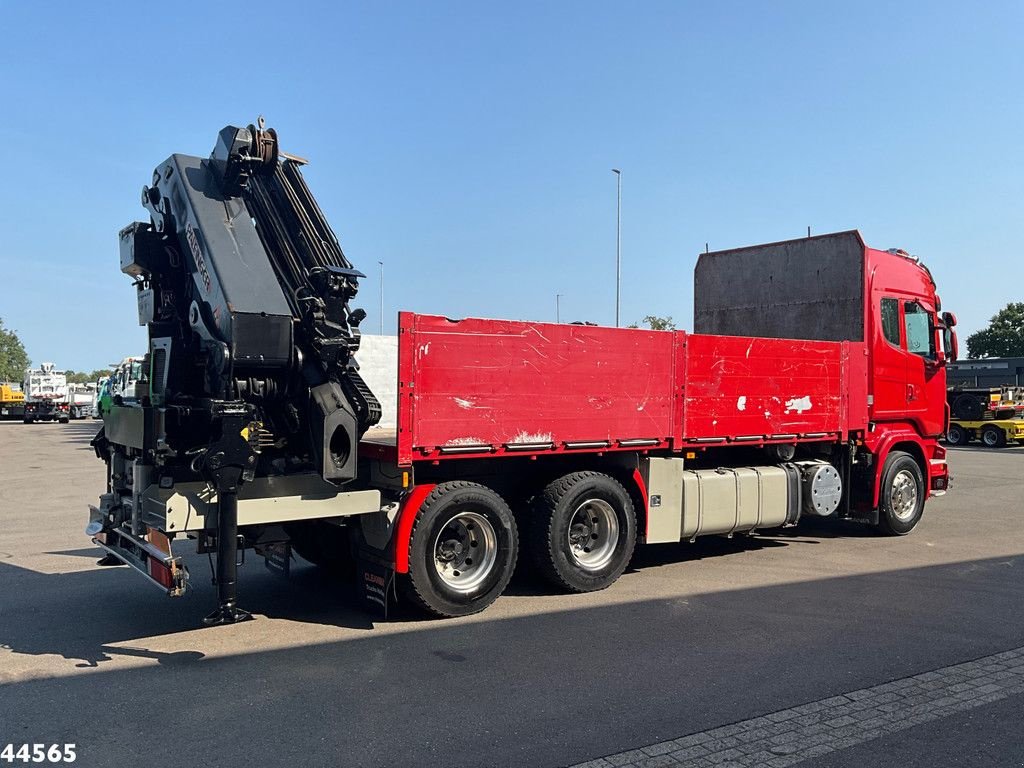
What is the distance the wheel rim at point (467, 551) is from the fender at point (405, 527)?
0.39 meters

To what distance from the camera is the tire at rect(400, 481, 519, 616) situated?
Result: 21.0ft

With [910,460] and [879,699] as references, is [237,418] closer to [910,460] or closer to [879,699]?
[879,699]

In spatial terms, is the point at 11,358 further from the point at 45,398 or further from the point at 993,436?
the point at 993,436

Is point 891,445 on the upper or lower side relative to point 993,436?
upper

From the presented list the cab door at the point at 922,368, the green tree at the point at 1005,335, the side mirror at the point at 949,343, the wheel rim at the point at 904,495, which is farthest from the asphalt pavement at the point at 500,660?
the green tree at the point at 1005,335

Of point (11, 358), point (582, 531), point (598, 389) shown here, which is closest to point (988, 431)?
point (582, 531)

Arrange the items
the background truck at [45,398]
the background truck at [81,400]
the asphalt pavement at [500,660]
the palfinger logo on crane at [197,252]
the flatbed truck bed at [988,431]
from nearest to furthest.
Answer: the asphalt pavement at [500,660]
the palfinger logo on crane at [197,252]
the flatbed truck bed at [988,431]
the background truck at [45,398]
the background truck at [81,400]

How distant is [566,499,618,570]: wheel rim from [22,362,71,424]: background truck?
169 feet

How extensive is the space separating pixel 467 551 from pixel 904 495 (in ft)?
21.6

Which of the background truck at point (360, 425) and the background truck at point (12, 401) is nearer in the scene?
the background truck at point (360, 425)

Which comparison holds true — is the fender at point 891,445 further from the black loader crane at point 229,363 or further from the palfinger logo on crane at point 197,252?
the palfinger logo on crane at point 197,252

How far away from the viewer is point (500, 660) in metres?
5.61

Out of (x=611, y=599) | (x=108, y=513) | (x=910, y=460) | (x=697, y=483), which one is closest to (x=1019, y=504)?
(x=910, y=460)

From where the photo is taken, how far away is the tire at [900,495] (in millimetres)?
10352
